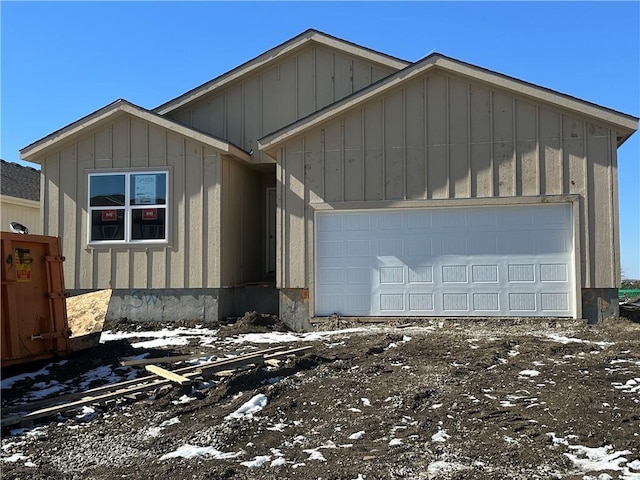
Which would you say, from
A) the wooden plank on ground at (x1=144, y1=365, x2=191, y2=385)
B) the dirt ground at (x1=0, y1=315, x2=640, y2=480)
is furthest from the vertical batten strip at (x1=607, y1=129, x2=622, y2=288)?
the wooden plank on ground at (x1=144, y1=365, x2=191, y2=385)

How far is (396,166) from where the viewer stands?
1230cm

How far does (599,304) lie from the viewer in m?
11.5

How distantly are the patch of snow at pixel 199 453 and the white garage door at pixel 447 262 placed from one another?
746cm

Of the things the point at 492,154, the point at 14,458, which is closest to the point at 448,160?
the point at 492,154

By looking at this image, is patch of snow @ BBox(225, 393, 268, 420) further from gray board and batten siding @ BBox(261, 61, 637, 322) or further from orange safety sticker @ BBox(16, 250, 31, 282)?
gray board and batten siding @ BBox(261, 61, 637, 322)

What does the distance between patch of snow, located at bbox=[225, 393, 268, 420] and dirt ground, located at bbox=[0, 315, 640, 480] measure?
29 millimetres

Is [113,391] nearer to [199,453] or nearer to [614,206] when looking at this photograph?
[199,453]

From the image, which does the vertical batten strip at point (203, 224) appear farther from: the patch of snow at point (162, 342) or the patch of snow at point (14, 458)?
the patch of snow at point (14, 458)

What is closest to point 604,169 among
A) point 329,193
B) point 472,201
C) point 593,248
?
point 593,248

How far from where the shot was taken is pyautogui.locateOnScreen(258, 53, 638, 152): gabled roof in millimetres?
11328

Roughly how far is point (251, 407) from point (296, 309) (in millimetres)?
6411

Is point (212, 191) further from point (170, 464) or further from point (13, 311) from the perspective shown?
point (170, 464)

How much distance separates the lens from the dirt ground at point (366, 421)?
4578 millimetres

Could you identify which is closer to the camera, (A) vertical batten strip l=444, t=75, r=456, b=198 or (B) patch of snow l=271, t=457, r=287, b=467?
(B) patch of snow l=271, t=457, r=287, b=467
